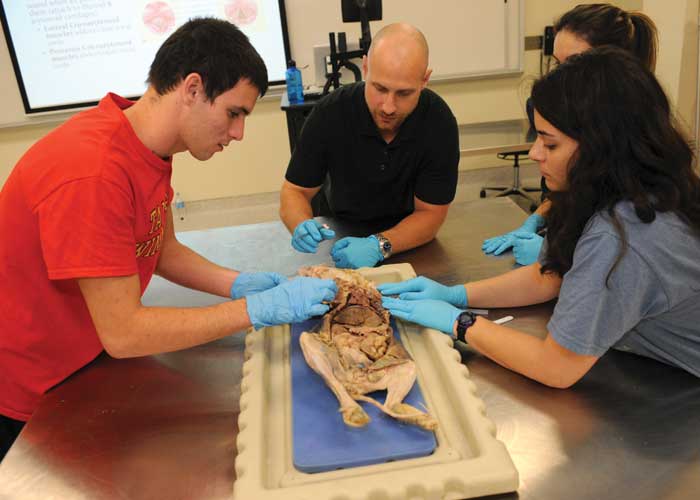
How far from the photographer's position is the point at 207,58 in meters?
1.69

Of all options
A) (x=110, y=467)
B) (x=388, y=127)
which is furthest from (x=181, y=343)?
(x=388, y=127)

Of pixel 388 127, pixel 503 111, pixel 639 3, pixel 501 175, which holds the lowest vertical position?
pixel 501 175

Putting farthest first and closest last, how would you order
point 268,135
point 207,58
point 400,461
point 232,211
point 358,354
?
point 232,211 < point 268,135 < point 358,354 < point 207,58 < point 400,461

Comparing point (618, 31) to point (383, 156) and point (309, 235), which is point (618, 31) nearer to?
point (383, 156)

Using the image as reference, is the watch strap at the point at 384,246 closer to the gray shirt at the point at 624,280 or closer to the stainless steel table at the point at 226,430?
the stainless steel table at the point at 226,430

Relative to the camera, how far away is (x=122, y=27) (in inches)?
220

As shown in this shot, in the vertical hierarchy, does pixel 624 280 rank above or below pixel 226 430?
above

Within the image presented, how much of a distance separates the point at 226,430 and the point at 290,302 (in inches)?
17.8

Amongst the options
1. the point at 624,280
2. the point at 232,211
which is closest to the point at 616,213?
the point at 624,280

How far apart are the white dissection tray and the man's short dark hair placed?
0.85 meters

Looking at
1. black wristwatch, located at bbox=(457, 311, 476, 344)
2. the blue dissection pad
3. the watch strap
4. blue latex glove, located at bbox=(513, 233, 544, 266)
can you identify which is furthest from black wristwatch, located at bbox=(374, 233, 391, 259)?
the blue dissection pad

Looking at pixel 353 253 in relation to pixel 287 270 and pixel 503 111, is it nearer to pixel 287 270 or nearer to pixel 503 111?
pixel 287 270

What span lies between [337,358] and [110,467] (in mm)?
693

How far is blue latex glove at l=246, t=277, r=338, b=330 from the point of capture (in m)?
1.83
